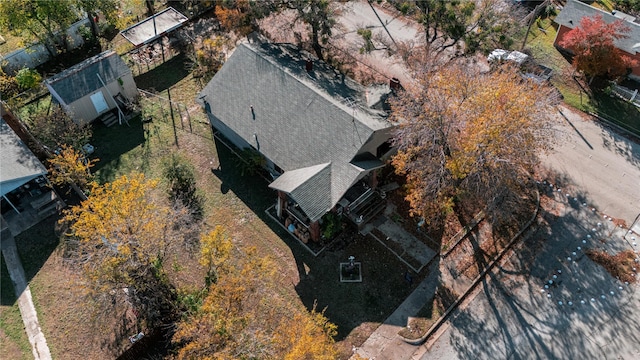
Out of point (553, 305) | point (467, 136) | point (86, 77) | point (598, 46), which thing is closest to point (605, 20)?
point (598, 46)

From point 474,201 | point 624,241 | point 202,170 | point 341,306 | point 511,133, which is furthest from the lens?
point 202,170

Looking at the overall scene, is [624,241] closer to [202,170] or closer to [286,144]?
[286,144]

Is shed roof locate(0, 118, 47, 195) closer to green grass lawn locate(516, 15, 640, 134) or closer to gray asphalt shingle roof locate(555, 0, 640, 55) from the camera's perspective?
green grass lawn locate(516, 15, 640, 134)

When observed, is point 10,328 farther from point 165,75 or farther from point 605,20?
point 605,20

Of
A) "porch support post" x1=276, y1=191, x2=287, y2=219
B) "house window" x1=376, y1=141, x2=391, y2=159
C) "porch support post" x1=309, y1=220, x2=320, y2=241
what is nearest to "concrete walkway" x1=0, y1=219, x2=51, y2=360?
"porch support post" x1=276, y1=191, x2=287, y2=219

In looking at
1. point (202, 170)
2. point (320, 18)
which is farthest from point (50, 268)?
point (320, 18)

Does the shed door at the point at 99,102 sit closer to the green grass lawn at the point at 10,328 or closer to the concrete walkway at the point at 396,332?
the green grass lawn at the point at 10,328
